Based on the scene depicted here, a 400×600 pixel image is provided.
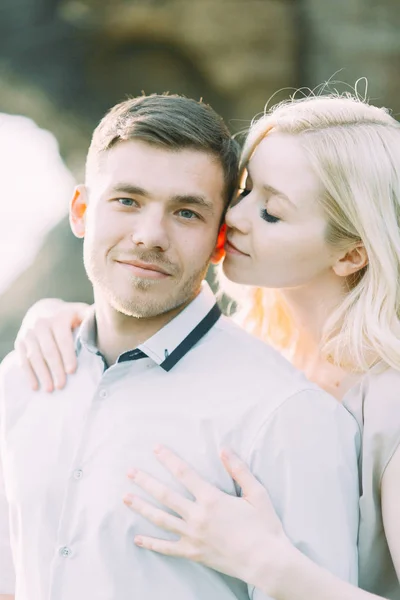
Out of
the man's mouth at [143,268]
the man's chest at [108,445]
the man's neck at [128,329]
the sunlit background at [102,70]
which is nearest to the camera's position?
the man's chest at [108,445]

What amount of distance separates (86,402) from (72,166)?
2.78 metres

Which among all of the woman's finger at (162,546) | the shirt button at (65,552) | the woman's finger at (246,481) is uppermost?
the woman's finger at (246,481)

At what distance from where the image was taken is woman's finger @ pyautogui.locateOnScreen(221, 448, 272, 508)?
129cm

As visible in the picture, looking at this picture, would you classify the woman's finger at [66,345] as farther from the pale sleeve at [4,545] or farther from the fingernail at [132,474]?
the fingernail at [132,474]

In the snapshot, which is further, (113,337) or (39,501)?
(113,337)

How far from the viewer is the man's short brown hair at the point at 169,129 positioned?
150cm

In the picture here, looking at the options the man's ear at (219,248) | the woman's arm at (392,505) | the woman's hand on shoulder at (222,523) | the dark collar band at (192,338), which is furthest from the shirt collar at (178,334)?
the woman's arm at (392,505)

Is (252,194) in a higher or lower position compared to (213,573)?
higher

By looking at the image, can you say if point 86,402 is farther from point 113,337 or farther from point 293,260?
point 293,260

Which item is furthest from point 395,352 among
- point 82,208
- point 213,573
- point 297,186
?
point 82,208

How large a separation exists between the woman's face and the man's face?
0.60 feet

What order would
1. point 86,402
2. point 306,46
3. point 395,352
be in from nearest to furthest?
point 86,402 → point 395,352 → point 306,46

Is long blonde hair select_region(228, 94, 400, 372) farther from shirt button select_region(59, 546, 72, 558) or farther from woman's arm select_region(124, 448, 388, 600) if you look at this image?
shirt button select_region(59, 546, 72, 558)

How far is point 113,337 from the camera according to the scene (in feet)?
5.25
